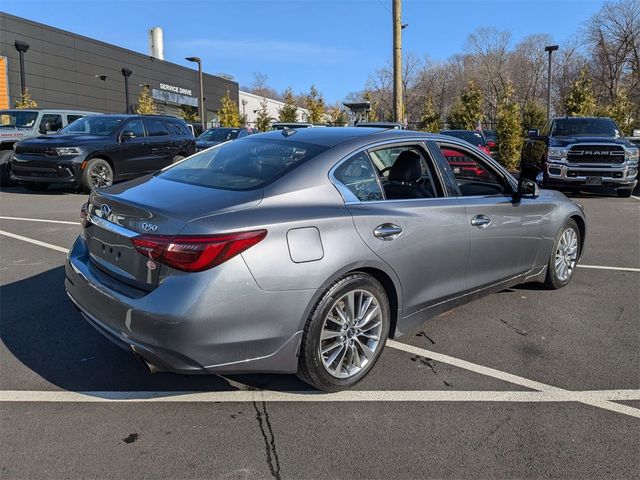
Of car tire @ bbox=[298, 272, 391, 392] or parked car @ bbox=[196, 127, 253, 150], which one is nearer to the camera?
car tire @ bbox=[298, 272, 391, 392]

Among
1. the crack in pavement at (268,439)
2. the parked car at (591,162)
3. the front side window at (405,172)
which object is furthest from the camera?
the parked car at (591,162)

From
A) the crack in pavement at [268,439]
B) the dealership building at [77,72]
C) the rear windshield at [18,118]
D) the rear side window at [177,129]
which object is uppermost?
the dealership building at [77,72]

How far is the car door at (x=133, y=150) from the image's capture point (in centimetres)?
1230

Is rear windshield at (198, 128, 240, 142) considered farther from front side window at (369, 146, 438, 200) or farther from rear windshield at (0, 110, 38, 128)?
front side window at (369, 146, 438, 200)

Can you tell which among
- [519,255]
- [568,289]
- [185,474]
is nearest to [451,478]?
[185,474]

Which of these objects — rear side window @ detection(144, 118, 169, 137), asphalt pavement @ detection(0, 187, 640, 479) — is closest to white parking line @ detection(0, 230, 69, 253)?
asphalt pavement @ detection(0, 187, 640, 479)

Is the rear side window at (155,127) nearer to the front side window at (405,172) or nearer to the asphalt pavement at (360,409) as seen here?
the asphalt pavement at (360,409)

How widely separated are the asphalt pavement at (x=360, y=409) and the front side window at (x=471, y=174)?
1106mm

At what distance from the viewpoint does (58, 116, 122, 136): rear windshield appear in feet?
40.7

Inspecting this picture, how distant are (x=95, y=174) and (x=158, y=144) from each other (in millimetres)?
1891

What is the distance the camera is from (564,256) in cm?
558

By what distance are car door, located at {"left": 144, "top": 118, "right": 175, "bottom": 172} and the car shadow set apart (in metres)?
8.89

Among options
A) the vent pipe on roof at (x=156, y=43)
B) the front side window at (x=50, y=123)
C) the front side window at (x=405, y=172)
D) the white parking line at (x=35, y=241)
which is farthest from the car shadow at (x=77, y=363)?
the vent pipe on roof at (x=156, y=43)

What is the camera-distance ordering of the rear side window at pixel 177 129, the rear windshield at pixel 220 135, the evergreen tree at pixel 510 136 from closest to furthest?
the rear side window at pixel 177 129 < the rear windshield at pixel 220 135 < the evergreen tree at pixel 510 136
